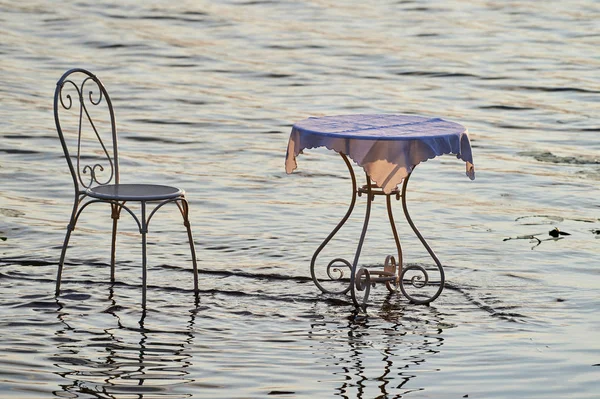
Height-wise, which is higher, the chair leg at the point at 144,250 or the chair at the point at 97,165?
the chair at the point at 97,165

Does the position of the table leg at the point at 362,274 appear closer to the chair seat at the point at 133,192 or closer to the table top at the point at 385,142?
the table top at the point at 385,142

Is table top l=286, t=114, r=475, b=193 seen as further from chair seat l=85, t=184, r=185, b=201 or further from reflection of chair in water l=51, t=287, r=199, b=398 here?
reflection of chair in water l=51, t=287, r=199, b=398

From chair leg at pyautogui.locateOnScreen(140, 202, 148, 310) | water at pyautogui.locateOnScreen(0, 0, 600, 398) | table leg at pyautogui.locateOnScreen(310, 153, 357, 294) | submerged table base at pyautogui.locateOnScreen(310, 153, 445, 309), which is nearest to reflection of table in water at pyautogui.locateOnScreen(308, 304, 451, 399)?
water at pyautogui.locateOnScreen(0, 0, 600, 398)

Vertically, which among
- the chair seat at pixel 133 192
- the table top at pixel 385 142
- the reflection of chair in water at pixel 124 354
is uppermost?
the table top at pixel 385 142

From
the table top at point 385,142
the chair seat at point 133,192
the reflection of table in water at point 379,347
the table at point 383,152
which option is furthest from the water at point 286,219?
the table top at point 385,142

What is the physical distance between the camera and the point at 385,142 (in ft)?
19.4

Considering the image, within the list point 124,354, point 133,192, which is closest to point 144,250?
point 133,192

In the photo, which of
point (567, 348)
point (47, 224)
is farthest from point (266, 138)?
point (567, 348)

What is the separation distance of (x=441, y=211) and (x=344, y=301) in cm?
216

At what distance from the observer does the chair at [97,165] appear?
5.94 meters

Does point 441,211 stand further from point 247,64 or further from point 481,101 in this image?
point 247,64

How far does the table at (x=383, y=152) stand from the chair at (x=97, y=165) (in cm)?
74

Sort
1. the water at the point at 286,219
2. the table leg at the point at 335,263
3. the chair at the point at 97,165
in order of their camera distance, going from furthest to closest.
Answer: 1. the table leg at the point at 335,263
2. the chair at the point at 97,165
3. the water at the point at 286,219

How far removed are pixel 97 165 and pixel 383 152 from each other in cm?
136
